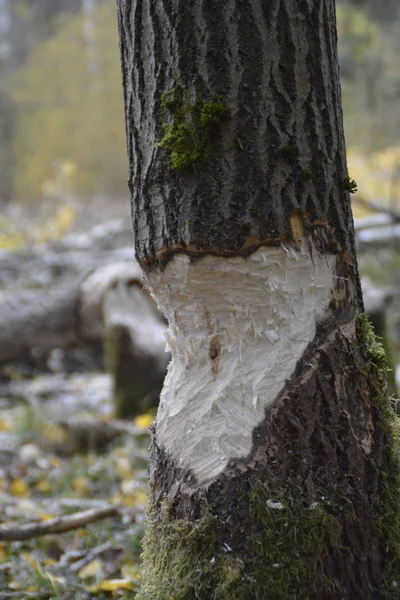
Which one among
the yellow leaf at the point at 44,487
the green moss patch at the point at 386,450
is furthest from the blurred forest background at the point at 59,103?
the green moss patch at the point at 386,450

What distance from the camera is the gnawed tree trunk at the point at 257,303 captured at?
1473mm

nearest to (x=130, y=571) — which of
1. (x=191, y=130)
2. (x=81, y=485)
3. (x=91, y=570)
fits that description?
(x=91, y=570)

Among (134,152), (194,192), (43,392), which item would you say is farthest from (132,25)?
(43,392)

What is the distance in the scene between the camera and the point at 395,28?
8.83 metres

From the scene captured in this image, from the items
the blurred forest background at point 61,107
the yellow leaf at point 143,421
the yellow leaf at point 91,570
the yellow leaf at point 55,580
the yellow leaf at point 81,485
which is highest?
the blurred forest background at point 61,107

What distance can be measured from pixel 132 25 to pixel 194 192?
0.51m

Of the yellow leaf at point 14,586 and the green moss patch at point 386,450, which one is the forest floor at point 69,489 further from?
the green moss patch at point 386,450

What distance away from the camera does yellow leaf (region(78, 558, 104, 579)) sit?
2.35 meters

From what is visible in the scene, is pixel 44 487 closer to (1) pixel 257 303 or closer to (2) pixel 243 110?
(1) pixel 257 303

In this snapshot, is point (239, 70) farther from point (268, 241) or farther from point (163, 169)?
point (268, 241)

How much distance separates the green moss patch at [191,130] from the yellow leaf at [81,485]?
107 inches

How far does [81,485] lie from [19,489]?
15.9 inches

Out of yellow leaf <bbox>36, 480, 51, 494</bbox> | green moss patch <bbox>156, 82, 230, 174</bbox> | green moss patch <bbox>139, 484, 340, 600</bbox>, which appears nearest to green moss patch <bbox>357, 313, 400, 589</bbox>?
green moss patch <bbox>139, 484, 340, 600</bbox>

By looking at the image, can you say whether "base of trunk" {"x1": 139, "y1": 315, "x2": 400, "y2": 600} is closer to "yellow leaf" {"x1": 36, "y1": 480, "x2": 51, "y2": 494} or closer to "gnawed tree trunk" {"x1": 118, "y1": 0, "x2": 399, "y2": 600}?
"gnawed tree trunk" {"x1": 118, "y1": 0, "x2": 399, "y2": 600}
